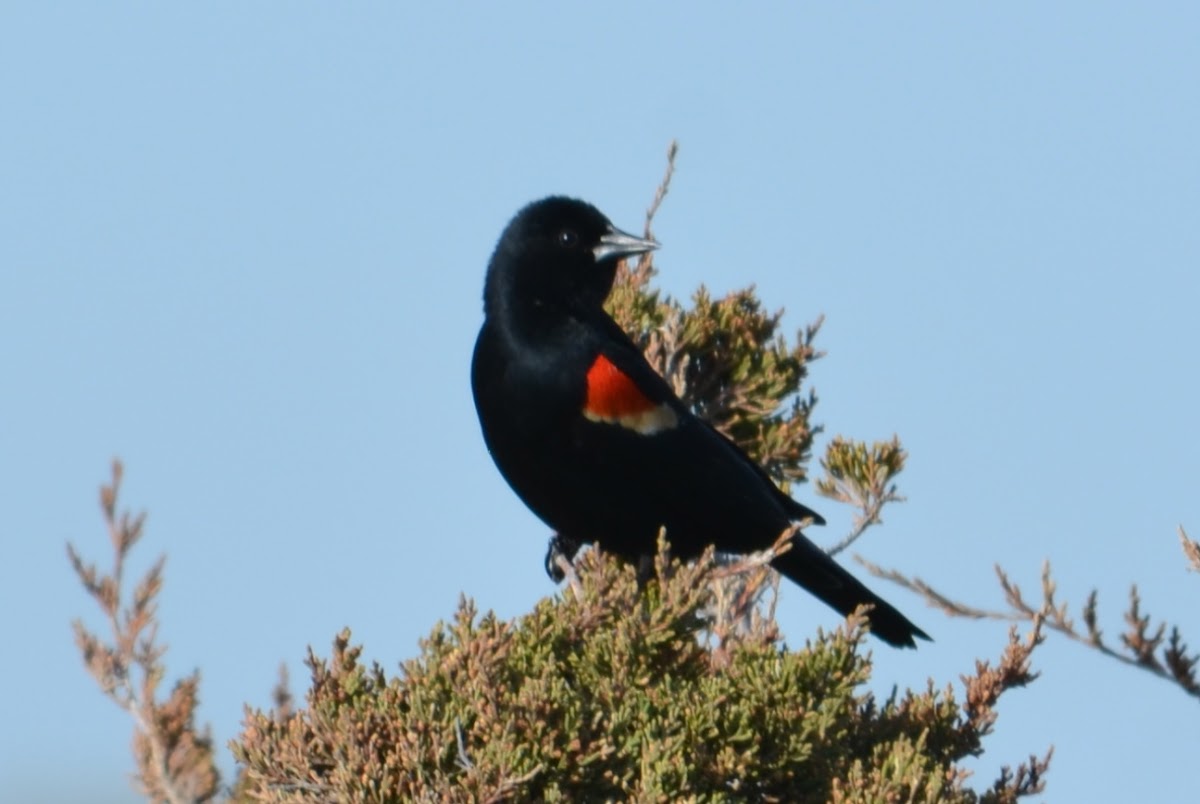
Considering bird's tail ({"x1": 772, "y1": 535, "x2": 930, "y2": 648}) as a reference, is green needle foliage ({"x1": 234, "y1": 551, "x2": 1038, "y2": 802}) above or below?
below

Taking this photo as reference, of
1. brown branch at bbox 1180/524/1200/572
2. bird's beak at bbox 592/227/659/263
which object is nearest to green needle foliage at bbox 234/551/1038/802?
brown branch at bbox 1180/524/1200/572

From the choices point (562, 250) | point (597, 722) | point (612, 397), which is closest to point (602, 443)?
point (612, 397)

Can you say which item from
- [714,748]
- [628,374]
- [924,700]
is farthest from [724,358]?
[714,748]

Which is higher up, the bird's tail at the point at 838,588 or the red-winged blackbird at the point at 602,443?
the red-winged blackbird at the point at 602,443

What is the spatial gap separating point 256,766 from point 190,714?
2.90ft

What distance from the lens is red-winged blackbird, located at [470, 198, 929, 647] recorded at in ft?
12.5

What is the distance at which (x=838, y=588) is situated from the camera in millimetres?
3947

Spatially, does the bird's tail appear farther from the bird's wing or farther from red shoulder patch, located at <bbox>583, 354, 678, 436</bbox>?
red shoulder patch, located at <bbox>583, 354, 678, 436</bbox>

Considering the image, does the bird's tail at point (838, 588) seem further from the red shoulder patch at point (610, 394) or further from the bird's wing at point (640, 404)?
the red shoulder patch at point (610, 394)

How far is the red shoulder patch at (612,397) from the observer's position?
12.5 feet

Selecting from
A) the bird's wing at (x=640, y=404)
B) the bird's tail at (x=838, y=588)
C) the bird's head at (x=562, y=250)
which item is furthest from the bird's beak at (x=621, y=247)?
the bird's tail at (x=838, y=588)

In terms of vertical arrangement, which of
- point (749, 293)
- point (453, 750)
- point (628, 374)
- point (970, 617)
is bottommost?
point (453, 750)

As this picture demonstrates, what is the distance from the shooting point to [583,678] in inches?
101

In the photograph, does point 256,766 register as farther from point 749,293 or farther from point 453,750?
point 749,293
